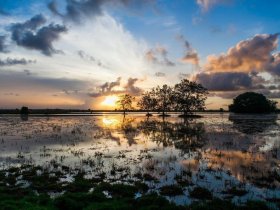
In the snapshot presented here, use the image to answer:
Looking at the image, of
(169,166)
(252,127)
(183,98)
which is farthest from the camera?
(183,98)

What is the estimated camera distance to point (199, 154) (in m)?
28.5

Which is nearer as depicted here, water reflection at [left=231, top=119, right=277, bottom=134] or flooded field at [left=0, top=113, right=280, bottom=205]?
flooded field at [left=0, top=113, right=280, bottom=205]

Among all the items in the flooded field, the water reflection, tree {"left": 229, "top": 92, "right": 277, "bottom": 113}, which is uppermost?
tree {"left": 229, "top": 92, "right": 277, "bottom": 113}

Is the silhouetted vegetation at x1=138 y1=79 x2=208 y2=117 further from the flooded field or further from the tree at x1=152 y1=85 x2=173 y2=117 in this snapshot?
the flooded field

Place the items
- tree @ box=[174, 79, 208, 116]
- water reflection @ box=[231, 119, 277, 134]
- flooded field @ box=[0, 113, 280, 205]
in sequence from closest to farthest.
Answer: flooded field @ box=[0, 113, 280, 205] → water reflection @ box=[231, 119, 277, 134] → tree @ box=[174, 79, 208, 116]

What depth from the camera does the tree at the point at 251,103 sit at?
171375 mm

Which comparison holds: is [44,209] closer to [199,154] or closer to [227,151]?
[199,154]

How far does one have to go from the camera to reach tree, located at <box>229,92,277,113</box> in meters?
171

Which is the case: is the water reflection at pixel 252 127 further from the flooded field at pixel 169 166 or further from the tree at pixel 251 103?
the tree at pixel 251 103

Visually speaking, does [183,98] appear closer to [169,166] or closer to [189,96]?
[189,96]

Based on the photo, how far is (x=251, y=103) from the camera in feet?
561

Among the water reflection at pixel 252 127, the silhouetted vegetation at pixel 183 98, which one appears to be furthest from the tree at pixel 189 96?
the water reflection at pixel 252 127

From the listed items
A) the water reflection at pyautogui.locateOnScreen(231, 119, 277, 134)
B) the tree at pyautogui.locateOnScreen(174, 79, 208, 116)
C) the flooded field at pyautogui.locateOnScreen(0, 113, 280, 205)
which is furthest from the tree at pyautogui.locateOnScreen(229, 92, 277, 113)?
the flooded field at pyautogui.locateOnScreen(0, 113, 280, 205)

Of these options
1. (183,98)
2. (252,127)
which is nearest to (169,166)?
(252,127)
